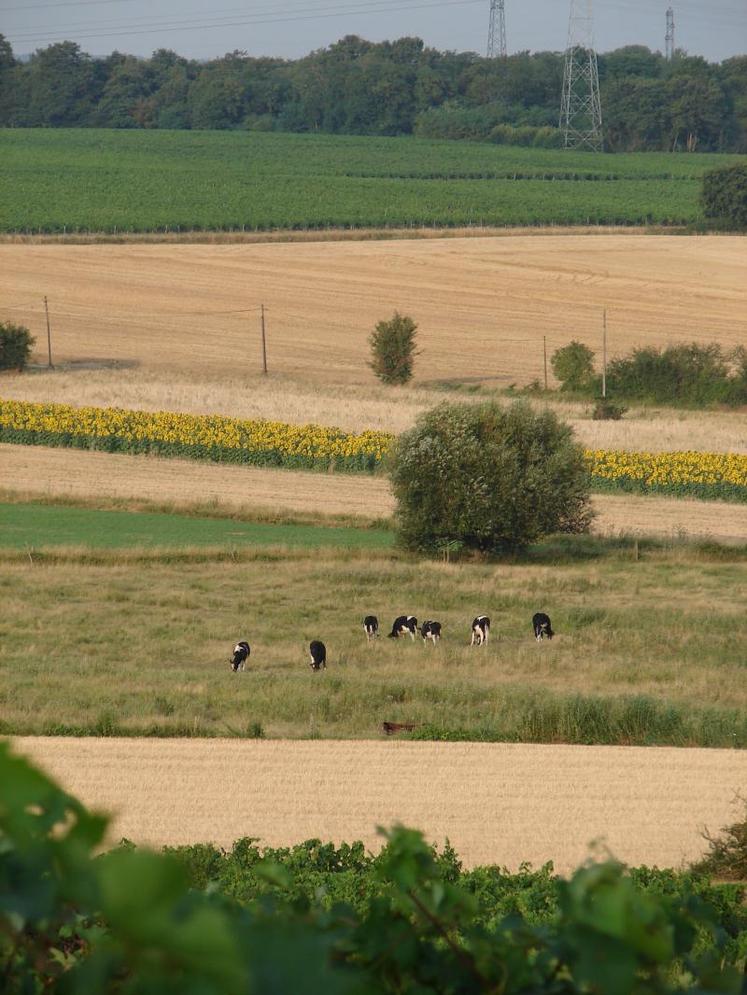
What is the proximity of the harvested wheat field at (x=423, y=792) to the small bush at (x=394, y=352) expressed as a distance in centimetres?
4324

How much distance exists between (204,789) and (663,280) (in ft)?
241

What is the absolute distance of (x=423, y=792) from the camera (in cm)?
1566

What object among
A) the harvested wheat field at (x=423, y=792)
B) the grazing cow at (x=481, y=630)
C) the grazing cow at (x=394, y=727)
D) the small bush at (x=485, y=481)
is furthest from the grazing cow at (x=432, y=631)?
the small bush at (x=485, y=481)

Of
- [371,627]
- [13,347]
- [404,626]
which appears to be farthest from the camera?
[13,347]

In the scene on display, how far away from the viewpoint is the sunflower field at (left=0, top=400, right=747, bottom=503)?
4175 cm

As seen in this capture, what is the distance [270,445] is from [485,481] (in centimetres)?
1218

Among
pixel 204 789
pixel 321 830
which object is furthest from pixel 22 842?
pixel 204 789

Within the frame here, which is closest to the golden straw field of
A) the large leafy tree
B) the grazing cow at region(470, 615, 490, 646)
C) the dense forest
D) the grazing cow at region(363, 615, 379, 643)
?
the grazing cow at region(470, 615, 490, 646)

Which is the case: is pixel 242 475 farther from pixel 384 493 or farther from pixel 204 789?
pixel 204 789

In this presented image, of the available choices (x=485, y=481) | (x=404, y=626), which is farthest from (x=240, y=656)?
(x=485, y=481)

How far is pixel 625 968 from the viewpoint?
101 inches

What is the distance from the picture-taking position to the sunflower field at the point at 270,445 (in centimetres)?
4175

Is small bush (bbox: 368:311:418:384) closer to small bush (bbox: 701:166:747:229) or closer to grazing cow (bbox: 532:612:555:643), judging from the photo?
grazing cow (bbox: 532:612:555:643)

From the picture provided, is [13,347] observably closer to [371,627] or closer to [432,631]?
[371,627]
